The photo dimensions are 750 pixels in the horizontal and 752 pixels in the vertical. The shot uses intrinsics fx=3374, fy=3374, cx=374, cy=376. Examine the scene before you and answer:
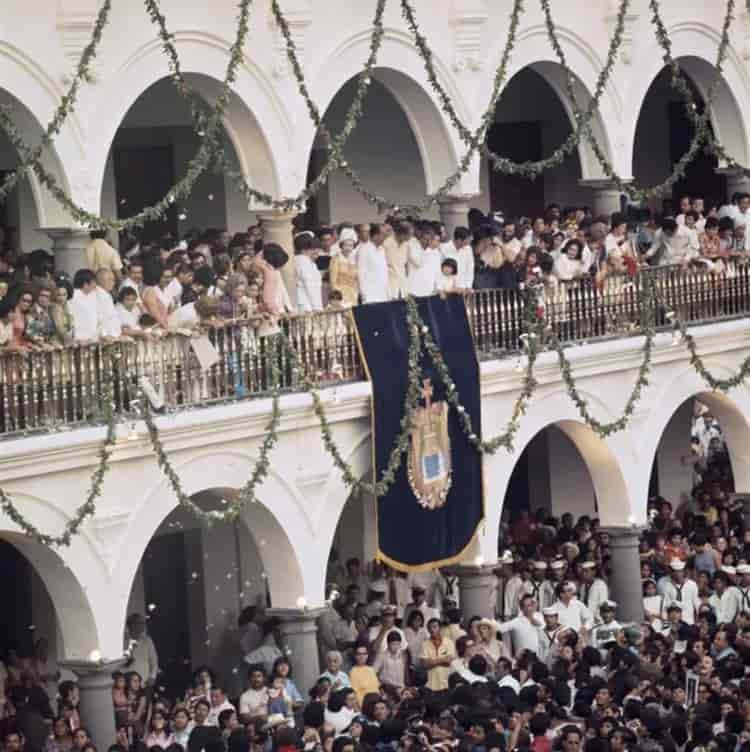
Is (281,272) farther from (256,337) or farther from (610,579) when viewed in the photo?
(610,579)

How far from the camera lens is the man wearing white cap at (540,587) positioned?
3619 centimetres

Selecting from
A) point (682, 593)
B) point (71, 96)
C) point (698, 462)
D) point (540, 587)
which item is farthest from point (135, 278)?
point (698, 462)

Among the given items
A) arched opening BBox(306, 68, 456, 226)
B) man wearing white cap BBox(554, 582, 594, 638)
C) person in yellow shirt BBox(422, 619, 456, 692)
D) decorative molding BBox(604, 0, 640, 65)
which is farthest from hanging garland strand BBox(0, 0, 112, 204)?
decorative molding BBox(604, 0, 640, 65)

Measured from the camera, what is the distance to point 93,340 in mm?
30469

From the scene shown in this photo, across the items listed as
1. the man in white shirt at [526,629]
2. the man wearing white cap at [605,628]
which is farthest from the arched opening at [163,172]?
the man wearing white cap at [605,628]

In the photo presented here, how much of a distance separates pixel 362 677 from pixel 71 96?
6.44 m

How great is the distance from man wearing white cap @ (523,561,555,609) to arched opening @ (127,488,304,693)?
2830 mm

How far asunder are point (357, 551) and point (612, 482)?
3.00 metres

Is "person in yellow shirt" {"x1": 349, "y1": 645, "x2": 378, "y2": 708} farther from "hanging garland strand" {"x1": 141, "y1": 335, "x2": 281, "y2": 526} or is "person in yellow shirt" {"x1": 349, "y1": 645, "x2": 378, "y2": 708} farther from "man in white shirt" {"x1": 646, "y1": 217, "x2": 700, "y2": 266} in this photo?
"man in white shirt" {"x1": 646, "y1": 217, "x2": 700, "y2": 266}

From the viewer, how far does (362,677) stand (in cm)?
3288

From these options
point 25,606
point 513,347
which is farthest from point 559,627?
point 25,606

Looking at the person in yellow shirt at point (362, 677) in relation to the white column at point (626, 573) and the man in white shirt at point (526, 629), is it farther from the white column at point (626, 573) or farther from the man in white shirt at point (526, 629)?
the white column at point (626, 573)

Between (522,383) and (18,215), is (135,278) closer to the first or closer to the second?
(18,215)

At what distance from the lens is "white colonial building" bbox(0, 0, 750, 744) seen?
3103 cm
